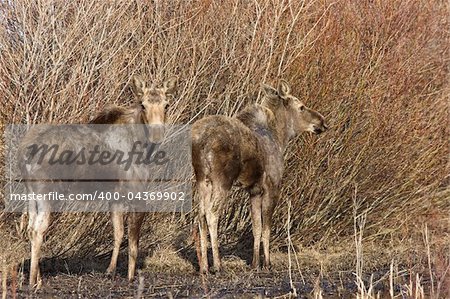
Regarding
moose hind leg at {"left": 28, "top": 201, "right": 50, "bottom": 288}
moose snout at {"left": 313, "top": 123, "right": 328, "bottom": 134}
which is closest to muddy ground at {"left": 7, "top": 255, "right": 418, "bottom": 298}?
moose hind leg at {"left": 28, "top": 201, "right": 50, "bottom": 288}

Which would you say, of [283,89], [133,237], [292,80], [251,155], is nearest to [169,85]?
[251,155]

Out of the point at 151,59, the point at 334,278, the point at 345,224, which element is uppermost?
the point at 151,59

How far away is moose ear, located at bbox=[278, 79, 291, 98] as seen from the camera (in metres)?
9.67

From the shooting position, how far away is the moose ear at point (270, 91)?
956 centimetres

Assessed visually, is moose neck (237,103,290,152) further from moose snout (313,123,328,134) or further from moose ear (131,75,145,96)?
moose ear (131,75,145,96)

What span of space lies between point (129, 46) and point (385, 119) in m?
3.53

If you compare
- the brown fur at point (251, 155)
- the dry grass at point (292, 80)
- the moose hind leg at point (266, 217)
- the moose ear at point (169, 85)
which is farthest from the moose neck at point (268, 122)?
the moose ear at point (169, 85)

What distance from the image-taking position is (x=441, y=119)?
11227 millimetres

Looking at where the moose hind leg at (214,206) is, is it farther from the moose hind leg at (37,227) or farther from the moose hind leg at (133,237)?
the moose hind leg at (37,227)

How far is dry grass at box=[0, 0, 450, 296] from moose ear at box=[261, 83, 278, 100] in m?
0.38

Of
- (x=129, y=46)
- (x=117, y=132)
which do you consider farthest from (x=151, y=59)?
(x=117, y=132)

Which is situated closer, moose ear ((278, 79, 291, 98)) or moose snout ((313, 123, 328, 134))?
moose ear ((278, 79, 291, 98))

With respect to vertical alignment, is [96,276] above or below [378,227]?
below

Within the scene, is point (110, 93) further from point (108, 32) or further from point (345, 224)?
point (345, 224)
